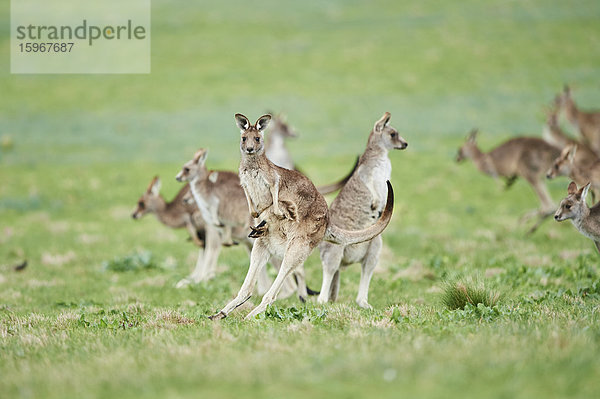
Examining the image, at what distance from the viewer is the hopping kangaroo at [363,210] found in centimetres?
912

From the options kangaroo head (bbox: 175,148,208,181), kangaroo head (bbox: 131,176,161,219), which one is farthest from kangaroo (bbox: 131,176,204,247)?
kangaroo head (bbox: 175,148,208,181)

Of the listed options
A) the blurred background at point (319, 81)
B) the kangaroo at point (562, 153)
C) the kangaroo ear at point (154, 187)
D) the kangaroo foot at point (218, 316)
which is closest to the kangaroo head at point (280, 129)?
the kangaroo ear at point (154, 187)

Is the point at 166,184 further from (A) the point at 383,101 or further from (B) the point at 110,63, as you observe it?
(B) the point at 110,63

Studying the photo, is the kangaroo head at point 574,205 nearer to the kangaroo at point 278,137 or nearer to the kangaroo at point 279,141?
the kangaroo at point 279,141

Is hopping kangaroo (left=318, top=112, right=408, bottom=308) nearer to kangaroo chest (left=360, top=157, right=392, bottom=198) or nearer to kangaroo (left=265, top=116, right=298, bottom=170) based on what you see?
kangaroo chest (left=360, top=157, right=392, bottom=198)

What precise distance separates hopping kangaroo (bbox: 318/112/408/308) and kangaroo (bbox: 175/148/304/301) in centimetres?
224

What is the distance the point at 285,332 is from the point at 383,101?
31.8 meters

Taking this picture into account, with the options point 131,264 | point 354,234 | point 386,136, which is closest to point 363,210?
point 354,234

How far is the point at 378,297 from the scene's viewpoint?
10.1 m

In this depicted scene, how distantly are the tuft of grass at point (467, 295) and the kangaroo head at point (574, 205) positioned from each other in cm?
207

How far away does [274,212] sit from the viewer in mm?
7836

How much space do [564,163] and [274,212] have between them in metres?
7.91

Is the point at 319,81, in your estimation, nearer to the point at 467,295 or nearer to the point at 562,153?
the point at 562,153

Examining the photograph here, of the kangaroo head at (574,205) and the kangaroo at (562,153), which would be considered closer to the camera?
the kangaroo head at (574,205)
